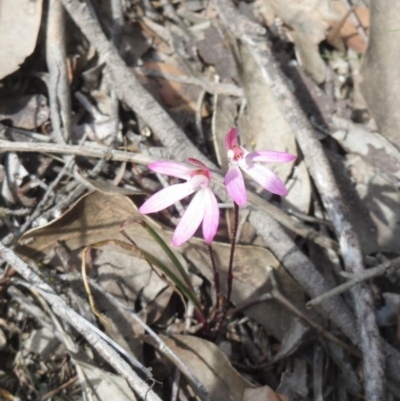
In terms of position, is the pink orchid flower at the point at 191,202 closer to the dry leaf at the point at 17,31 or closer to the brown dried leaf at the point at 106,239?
the brown dried leaf at the point at 106,239

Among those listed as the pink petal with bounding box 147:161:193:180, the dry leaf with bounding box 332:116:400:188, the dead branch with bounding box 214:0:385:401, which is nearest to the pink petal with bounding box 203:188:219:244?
the pink petal with bounding box 147:161:193:180

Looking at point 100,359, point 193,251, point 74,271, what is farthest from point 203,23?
point 100,359

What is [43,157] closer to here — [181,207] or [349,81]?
[181,207]

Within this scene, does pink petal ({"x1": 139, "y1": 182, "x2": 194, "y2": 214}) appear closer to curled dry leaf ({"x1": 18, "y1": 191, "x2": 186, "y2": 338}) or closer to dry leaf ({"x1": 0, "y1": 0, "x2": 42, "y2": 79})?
curled dry leaf ({"x1": 18, "y1": 191, "x2": 186, "y2": 338})

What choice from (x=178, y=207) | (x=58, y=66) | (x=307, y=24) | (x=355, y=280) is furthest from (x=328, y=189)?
(x=58, y=66)

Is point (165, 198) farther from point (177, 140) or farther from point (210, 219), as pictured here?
point (177, 140)

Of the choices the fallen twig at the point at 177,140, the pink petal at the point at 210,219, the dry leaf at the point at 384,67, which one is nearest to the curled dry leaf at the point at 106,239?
the fallen twig at the point at 177,140

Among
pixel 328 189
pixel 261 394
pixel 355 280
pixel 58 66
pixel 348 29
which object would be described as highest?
pixel 58 66

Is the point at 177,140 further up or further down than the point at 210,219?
further down
